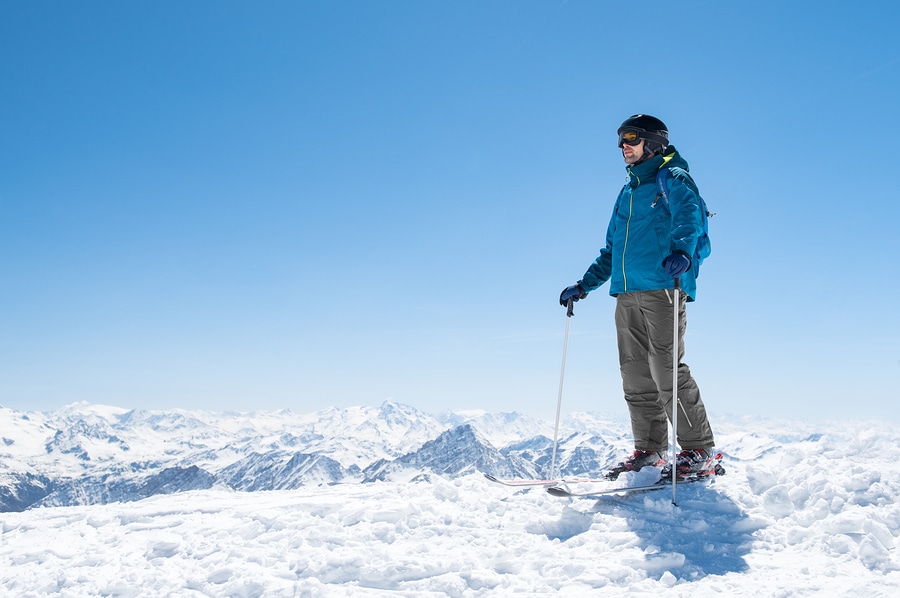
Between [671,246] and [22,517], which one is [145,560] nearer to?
[22,517]

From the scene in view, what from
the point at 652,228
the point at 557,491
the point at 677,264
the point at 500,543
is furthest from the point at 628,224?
the point at 500,543

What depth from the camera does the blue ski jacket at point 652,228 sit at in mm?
5234

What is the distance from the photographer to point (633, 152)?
5902mm

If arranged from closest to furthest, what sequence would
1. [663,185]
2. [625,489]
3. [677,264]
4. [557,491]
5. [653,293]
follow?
[677,264], [625,489], [557,491], [663,185], [653,293]

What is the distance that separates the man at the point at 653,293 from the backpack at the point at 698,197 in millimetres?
24

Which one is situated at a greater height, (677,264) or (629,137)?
(629,137)

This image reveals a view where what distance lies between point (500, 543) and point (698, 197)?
11.8 ft

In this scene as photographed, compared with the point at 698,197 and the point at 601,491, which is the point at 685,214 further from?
the point at 601,491

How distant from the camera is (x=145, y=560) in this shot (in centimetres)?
439

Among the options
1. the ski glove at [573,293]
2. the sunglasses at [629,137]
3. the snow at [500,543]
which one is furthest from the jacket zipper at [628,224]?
the snow at [500,543]

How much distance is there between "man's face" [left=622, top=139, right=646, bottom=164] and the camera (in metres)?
5.86

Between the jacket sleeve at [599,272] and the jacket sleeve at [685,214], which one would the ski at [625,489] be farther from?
the jacket sleeve at [599,272]

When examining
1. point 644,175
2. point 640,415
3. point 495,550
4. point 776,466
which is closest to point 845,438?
point 776,466

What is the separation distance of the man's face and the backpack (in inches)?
14.9
